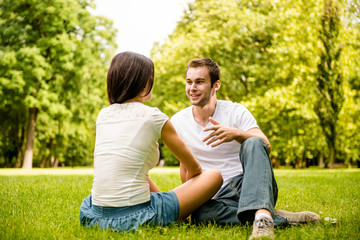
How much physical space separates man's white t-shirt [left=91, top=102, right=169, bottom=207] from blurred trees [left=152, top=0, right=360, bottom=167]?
1704 centimetres

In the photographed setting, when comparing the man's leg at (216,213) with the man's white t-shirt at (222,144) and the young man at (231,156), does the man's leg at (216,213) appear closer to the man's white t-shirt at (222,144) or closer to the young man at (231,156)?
the young man at (231,156)

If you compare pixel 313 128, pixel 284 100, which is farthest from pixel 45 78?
pixel 313 128

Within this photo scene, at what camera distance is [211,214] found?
3332 millimetres

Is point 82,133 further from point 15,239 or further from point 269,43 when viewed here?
point 15,239

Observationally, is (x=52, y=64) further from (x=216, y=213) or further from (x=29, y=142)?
(x=216, y=213)

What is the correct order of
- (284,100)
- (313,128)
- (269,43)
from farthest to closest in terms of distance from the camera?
(269,43) → (313,128) → (284,100)

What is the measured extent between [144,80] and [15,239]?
5.27 feet

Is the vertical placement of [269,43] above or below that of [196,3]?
below

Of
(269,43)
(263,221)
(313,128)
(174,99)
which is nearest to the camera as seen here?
(263,221)

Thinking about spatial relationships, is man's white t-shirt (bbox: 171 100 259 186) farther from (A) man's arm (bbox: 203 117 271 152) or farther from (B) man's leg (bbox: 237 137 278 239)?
(B) man's leg (bbox: 237 137 278 239)

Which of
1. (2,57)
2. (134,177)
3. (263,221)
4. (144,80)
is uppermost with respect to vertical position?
(2,57)

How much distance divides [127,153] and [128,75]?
2.05ft

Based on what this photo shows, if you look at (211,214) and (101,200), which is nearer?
(101,200)

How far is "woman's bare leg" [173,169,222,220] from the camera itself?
3.09m
